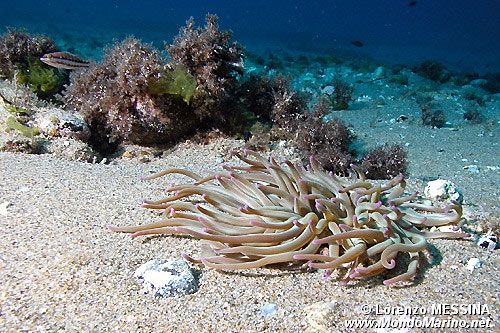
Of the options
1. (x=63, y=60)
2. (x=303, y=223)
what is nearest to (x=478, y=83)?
(x=63, y=60)

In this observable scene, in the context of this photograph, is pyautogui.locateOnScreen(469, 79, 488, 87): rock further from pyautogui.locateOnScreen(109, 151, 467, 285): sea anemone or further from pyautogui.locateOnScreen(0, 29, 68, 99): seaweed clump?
pyautogui.locateOnScreen(0, 29, 68, 99): seaweed clump

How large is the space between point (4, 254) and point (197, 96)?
12.0ft

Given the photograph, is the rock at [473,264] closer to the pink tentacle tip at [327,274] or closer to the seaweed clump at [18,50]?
the pink tentacle tip at [327,274]

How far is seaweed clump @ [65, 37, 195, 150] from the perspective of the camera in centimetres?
606

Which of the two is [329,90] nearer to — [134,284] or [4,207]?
[4,207]

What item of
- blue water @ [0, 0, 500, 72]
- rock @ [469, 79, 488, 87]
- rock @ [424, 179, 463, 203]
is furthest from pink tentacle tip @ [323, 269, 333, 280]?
blue water @ [0, 0, 500, 72]

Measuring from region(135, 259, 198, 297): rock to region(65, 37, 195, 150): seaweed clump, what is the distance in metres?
3.61

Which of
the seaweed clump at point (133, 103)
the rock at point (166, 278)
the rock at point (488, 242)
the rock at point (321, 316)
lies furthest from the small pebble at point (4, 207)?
the rock at point (488, 242)

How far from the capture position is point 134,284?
2824 mm

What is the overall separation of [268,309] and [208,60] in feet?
14.5

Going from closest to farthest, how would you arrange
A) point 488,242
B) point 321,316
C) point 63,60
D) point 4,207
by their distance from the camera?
point 321,316 → point 488,242 → point 4,207 → point 63,60

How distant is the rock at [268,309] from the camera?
2.60 meters

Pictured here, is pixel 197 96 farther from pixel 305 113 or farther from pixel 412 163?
pixel 412 163

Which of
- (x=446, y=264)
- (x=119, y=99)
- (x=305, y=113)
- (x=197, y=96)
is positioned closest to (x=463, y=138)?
(x=305, y=113)
